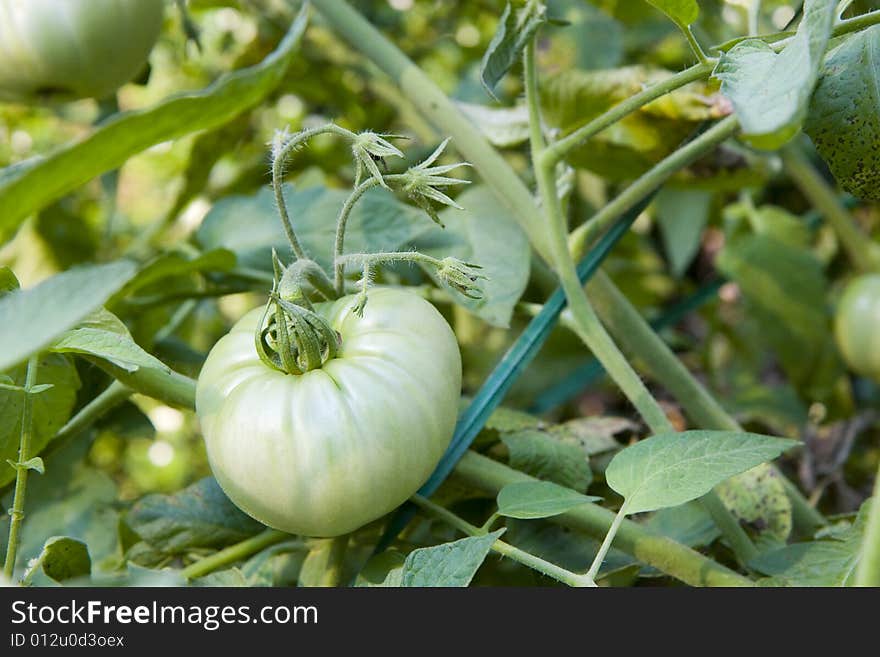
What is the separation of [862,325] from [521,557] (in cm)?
67

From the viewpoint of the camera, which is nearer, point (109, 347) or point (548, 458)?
point (109, 347)

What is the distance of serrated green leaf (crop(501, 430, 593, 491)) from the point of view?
551mm

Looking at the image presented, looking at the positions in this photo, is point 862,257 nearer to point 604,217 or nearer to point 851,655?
point 604,217

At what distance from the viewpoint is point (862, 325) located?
0.95m

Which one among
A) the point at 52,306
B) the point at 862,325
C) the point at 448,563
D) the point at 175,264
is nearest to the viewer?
the point at 52,306

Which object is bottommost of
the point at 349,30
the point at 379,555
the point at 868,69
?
the point at 379,555

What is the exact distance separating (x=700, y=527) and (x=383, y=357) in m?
0.27

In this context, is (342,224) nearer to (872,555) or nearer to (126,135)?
(126,135)

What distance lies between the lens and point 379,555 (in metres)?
0.49

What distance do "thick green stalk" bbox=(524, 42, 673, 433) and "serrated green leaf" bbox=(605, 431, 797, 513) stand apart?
10 cm

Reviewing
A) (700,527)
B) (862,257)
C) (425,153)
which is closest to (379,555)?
(700,527)

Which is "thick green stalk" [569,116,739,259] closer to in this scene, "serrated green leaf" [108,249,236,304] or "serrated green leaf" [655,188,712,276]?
"serrated green leaf" [108,249,236,304]

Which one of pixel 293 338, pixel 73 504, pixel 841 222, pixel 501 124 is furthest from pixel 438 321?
pixel 841 222

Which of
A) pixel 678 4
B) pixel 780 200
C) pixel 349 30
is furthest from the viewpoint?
pixel 780 200
